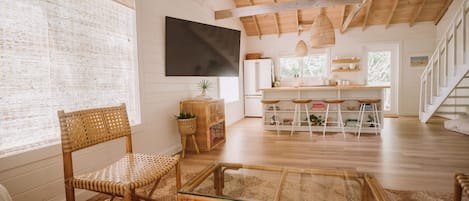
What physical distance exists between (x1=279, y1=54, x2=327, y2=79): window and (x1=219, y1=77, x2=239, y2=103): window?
1758mm

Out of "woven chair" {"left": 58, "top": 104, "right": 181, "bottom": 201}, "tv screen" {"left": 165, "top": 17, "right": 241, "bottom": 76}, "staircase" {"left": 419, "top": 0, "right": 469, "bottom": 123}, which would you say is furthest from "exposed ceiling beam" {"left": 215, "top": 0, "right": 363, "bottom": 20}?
"woven chair" {"left": 58, "top": 104, "right": 181, "bottom": 201}

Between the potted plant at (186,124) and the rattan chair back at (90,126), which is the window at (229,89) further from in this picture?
the rattan chair back at (90,126)

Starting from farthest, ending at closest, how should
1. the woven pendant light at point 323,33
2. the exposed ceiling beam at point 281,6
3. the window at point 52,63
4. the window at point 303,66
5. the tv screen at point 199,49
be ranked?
the window at point 303,66
the exposed ceiling beam at point 281,6
the woven pendant light at point 323,33
the tv screen at point 199,49
the window at point 52,63

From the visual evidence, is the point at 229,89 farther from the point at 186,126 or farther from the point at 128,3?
the point at 128,3

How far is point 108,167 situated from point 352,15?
18.6 ft

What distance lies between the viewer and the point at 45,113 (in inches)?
74.9

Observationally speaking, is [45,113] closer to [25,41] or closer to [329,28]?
[25,41]

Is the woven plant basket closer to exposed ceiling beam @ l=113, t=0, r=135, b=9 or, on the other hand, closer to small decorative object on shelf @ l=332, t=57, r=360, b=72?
exposed ceiling beam @ l=113, t=0, r=135, b=9

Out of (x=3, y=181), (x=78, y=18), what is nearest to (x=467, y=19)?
(x=78, y=18)

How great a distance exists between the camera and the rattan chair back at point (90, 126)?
59.2 inches

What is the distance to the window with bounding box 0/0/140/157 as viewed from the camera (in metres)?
1.66

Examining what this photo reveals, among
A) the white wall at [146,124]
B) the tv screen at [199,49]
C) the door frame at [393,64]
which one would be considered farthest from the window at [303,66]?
the white wall at [146,124]

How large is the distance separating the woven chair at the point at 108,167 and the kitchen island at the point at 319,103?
3435 mm

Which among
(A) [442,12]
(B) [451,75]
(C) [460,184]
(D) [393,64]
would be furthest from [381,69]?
(C) [460,184]
